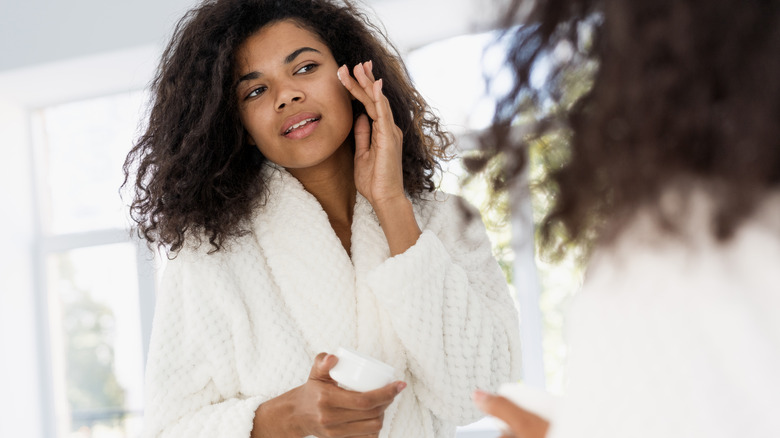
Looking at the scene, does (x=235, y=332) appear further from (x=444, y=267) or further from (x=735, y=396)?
(x=735, y=396)

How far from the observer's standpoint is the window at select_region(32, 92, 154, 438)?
329 centimetres

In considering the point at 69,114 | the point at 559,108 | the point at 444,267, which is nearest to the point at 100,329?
the point at 69,114

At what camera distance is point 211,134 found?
4.33 feet

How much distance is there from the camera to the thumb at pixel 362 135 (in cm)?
136

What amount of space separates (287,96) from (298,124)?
0.17ft

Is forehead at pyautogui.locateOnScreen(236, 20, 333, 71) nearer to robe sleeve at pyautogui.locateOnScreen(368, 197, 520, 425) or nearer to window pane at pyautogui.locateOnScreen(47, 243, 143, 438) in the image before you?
robe sleeve at pyautogui.locateOnScreen(368, 197, 520, 425)

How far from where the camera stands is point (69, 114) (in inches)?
137

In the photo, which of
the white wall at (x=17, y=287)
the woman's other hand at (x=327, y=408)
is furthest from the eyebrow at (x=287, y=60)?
the white wall at (x=17, y=287)

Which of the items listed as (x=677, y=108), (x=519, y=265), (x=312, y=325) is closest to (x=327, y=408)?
(x=312, y=325)

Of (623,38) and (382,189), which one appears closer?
(623,38)

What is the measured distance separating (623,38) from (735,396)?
0.24 metres

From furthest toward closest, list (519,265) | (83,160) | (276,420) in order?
(83,160), (519,265), (276,420)

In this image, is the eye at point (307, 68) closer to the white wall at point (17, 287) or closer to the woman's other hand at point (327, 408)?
the woman's other hand at point (327, 408)

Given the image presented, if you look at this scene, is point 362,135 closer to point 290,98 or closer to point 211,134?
point 290,98
